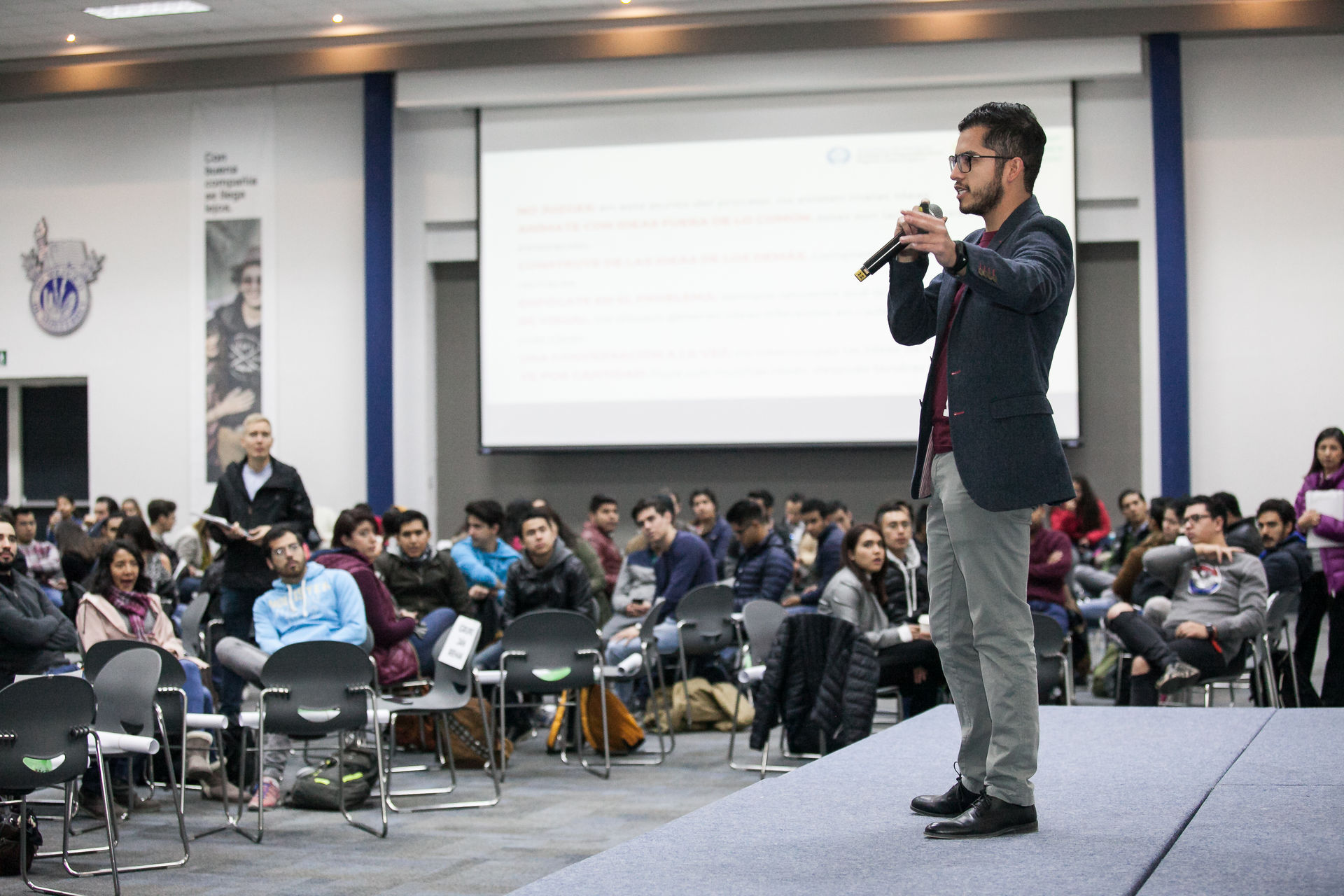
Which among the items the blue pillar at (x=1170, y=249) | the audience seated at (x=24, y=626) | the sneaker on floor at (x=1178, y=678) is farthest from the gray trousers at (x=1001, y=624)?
the blue pillar at (x=1170, y=249)

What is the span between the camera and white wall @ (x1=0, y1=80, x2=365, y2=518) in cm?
1168

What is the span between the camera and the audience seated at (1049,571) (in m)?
6.28

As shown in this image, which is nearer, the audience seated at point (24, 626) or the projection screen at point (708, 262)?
the audience seated at point (24, 626)

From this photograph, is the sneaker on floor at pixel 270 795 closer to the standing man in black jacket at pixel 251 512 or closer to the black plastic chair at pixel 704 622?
the standing man in black jacket at pixel 251 512

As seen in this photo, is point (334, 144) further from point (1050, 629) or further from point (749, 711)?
point (1050, 629)

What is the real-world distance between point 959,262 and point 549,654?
3.68 m

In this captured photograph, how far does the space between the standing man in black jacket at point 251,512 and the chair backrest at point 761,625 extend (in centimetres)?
202

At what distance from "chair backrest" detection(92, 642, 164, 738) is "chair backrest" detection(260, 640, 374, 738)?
1.30 feet

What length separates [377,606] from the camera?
548 centimetres

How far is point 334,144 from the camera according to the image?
1173cm

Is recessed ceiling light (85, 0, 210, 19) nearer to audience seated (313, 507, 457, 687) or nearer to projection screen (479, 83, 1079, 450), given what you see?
projection screen (479, 83, 1079, 450)

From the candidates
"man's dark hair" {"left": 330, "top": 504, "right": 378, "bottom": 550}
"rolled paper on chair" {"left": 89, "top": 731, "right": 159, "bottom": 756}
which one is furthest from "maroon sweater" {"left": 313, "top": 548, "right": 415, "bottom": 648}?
"rolled paper on chair" {"left": 89, "top": 731, "right": 159, "bottom": 756}

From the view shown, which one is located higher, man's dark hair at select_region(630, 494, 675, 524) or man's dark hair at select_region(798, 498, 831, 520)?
man's dark hair at select_region(630, 494, 675, 524)

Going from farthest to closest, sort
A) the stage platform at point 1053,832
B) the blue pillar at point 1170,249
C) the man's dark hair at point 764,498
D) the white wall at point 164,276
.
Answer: the white wall at point 164,276 → the blue pillar at point 1170,249 → the man's dark hair at point 764,498 → the stage platform at point 1053,832
